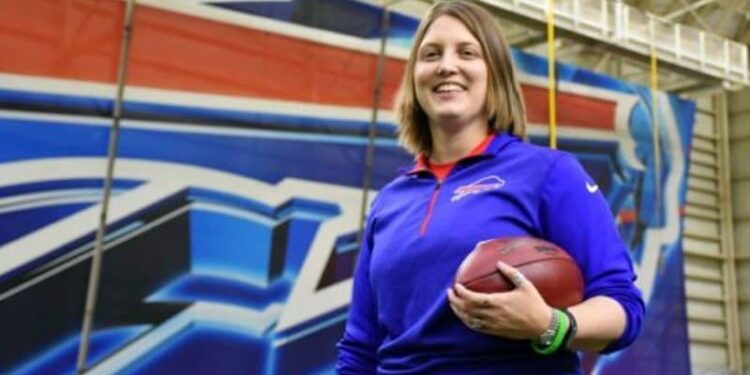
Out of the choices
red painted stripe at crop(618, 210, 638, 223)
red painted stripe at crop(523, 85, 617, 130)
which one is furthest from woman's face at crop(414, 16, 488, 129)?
red painted stripe at crop(618, 210, 638, 223)

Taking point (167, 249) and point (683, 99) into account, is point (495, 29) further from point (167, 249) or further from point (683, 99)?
point (683, 99)

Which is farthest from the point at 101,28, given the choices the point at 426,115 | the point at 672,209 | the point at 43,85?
the point at 672,209

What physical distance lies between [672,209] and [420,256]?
19.7 feet

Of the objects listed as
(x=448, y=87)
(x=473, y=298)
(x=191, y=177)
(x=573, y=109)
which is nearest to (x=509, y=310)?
(x=473, y=298)

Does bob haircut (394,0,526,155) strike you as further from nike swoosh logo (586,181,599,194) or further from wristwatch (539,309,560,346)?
wristwatch (539,309,560,346)

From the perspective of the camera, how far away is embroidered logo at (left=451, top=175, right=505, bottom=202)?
100 centimetres

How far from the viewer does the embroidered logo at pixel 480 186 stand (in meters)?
1.00

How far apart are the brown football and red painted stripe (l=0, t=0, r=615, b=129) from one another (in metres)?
3.29

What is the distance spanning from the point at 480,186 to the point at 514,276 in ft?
0.49

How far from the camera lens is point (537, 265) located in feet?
3.11

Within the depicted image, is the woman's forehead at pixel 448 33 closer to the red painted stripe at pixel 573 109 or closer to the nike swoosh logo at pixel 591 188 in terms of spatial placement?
the nike swoosh logo at pixel 591 188

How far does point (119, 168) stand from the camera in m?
3.95

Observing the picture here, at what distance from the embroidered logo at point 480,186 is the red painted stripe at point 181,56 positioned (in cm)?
320

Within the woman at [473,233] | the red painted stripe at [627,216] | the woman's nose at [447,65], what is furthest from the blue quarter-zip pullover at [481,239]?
the red painted stripe at [627,216]
